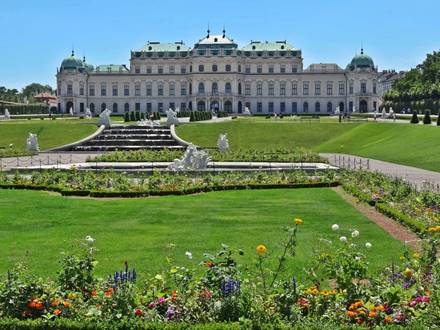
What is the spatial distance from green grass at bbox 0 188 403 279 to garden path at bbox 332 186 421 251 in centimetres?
29

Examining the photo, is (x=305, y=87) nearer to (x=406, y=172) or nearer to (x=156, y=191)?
(x=406, y=172)

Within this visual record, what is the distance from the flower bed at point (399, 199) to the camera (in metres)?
16.0

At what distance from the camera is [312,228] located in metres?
16.0

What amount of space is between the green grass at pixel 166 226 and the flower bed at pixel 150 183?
992mm

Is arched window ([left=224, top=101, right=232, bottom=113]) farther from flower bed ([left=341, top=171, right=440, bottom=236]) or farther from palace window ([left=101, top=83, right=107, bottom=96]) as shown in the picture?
flower bed ([left=341, top=171, right=440, bottom=236])

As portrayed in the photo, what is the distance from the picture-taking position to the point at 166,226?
16266 millimetres

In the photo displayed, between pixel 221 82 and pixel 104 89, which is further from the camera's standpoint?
pixel 104 89

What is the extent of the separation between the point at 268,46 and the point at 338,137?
69.5 meters

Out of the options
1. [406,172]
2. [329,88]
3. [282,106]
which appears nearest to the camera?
[406,172]

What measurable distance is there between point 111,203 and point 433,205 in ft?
31.8

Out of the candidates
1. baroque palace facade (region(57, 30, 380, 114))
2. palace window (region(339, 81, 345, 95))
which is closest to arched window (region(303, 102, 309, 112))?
baroque palace facade (region(57, 30, 380, 114))

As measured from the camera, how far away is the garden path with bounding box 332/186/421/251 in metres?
14.4

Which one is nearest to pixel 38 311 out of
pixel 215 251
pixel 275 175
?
pixel 215 251

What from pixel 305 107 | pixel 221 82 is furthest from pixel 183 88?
pixel 305 107
